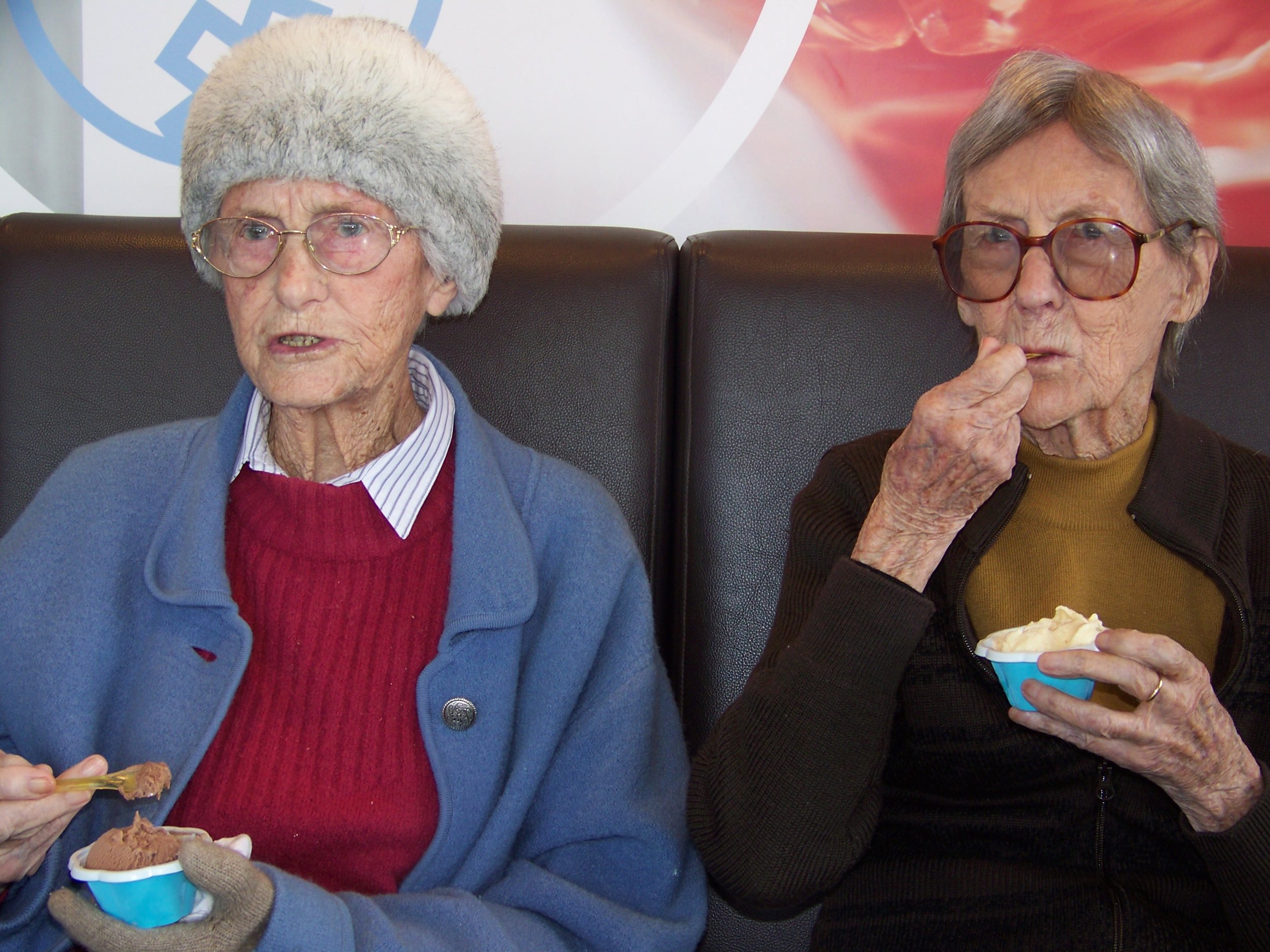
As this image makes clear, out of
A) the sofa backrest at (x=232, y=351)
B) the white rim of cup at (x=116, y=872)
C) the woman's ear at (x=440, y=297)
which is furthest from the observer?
the sofa backrest at (x=232, y=351)

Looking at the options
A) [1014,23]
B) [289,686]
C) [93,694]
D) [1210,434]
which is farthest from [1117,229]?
[93,694]

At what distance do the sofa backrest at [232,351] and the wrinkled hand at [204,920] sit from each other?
0.81 meters

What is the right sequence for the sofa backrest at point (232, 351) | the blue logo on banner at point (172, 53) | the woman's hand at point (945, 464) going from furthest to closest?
the blue logo on banner at point (172, 53) < the sofa backrest at point (232, 351) < the woman's hand at point (945, 464)

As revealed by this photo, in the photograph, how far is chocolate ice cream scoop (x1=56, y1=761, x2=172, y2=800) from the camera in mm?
1161

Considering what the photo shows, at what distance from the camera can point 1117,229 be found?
4.68ft

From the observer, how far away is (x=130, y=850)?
3.46 feet

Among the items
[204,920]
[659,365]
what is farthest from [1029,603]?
[204,920]

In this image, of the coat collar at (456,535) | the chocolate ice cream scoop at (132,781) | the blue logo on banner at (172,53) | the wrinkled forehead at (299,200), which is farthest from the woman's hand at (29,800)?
the blue logo on banner at (172,53)

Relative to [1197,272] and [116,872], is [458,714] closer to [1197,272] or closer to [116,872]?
[116,872]

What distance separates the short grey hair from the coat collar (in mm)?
754

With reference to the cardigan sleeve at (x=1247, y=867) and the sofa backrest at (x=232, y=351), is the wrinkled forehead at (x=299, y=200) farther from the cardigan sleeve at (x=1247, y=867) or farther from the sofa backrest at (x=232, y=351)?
the cardigan sleeve at (x=1247, y=867)

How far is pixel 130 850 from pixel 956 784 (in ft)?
3.06

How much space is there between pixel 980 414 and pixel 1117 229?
13.1 inches

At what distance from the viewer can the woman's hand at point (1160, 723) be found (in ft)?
3.71
